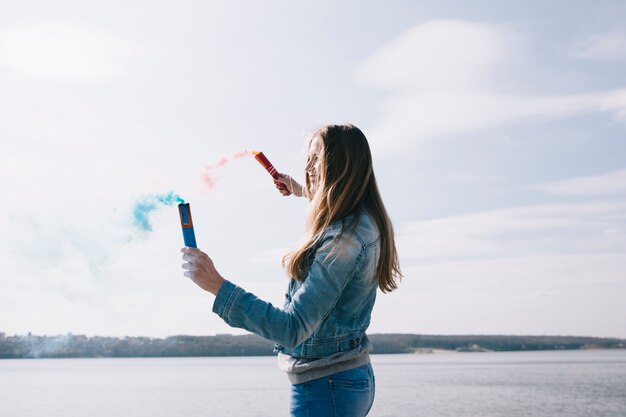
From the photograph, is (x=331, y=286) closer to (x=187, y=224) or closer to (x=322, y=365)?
(x=322, y=365)

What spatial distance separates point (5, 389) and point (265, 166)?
244 ft

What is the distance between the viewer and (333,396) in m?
3.58

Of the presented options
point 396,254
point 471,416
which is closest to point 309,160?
point 396,254

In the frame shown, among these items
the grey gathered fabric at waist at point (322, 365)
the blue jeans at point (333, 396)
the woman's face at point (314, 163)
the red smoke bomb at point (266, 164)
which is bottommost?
the blue jeans at point (333, 396)

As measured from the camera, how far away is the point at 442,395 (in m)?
58.1

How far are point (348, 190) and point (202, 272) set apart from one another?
822mm

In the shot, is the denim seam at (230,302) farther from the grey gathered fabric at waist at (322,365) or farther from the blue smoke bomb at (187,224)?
the grey gathered fabric at waist at (322,365)

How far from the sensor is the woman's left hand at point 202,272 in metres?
3.32

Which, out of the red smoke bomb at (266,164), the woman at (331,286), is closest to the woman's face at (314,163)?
the woman at (331,286)

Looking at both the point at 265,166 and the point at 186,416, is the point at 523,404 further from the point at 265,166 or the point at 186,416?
the point at 265,166

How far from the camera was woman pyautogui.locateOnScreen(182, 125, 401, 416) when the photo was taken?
10.9 feet

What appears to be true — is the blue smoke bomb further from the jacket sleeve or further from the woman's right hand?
the woman's right hand

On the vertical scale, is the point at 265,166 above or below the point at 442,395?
above

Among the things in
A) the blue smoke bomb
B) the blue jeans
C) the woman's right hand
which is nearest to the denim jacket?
the blue jeans
